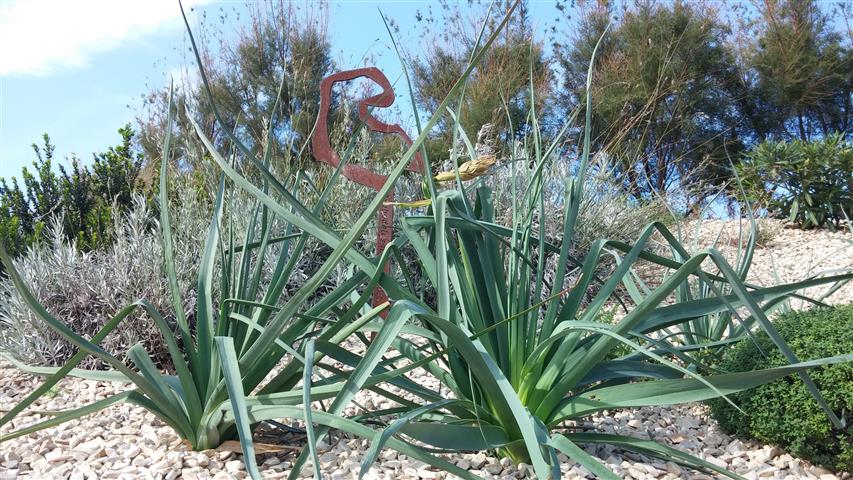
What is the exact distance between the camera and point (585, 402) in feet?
6.65

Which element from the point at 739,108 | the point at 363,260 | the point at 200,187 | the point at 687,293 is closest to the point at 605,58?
the point at 739,108

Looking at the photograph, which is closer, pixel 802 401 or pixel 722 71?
pixel 802 401

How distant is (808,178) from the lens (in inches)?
332

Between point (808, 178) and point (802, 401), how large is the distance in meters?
7.04

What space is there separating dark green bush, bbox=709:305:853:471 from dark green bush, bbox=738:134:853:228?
6.51 meters

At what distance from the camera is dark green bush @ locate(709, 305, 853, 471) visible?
2303mm

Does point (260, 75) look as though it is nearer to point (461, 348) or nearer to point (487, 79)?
point (487, 79)

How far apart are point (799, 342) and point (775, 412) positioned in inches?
11.1

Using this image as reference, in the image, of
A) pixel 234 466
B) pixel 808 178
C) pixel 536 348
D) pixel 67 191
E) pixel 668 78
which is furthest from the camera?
pixel 668 78

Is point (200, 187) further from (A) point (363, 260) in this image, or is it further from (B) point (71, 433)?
(A) point (363, 260)

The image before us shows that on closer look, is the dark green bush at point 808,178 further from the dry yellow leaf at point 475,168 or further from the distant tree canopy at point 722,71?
the dry yellow leaf at point 475,168

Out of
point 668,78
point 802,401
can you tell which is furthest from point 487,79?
point 802,401

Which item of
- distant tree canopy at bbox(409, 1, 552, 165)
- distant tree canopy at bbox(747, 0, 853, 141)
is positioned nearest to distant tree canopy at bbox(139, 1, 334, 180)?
distant tree canopy at bbox(409, 1, 552, 165)

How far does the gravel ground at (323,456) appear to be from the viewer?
2.12m
